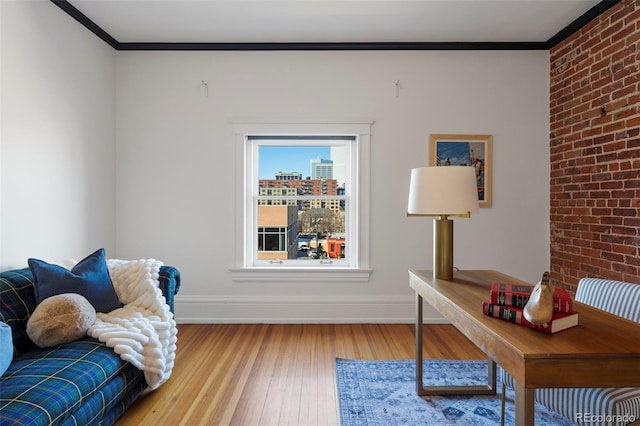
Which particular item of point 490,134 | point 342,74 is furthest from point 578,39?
point 342,74

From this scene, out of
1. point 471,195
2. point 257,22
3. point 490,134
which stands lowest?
point 471,195

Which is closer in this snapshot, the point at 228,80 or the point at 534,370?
the point at 534,370

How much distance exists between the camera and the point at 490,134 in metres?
3.64

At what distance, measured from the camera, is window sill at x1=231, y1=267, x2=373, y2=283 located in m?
3.67

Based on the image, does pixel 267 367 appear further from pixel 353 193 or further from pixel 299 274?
pixel 353 193

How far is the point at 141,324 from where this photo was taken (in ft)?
7.06

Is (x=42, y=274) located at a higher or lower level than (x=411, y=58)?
lower

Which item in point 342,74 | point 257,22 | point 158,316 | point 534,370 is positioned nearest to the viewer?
point 534,370

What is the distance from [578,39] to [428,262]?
2436mm

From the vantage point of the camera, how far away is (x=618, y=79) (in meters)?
2.80

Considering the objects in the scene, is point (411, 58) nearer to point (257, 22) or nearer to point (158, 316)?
point (257, 22)

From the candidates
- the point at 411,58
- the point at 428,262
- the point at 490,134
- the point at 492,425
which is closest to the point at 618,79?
the point at 490,134

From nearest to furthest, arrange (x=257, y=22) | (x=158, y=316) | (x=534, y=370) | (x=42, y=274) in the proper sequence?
(x=534, y=370)
(x=42, y=274)
(x=158, y=316)
(x=257, y=22)

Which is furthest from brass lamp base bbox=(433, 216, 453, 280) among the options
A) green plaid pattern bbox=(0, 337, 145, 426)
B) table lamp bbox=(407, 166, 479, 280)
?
green plaid pattern bbox=(0, 337, 145, 426)
